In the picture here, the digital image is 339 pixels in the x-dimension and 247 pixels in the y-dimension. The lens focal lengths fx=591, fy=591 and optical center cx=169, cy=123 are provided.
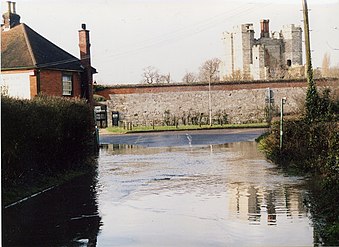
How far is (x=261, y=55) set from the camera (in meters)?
66.1

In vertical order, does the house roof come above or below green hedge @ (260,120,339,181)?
above

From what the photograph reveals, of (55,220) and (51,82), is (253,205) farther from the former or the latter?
(51,82)

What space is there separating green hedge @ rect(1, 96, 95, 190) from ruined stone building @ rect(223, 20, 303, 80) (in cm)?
4280

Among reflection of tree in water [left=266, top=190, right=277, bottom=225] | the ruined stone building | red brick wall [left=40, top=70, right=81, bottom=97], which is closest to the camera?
reflection of tree in water [left=266, top=190, right=277, bottom=225]

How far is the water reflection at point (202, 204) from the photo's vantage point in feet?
27.8

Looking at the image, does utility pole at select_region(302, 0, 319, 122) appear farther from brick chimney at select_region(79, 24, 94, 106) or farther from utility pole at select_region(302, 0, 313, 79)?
brick chimney at select_region(79, 24, 94, 106)

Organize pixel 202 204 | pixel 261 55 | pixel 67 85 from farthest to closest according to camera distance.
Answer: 1. pixel 261 55
2. pixel 67 85
3. pixel 202 204

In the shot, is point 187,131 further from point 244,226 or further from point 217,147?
point 244,226

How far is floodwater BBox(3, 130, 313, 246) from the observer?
849 cm

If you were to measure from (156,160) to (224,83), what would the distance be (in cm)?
2662

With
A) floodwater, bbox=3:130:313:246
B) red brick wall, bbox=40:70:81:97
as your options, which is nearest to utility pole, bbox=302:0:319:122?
floodwater, bbox=3:130:313:246

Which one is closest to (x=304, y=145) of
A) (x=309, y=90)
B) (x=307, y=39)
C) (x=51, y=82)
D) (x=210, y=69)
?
(x=309, y=90)

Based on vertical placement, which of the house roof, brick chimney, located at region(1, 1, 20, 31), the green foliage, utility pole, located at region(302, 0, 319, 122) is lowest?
the green foliage

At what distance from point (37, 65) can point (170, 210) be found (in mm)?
19442
